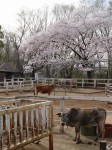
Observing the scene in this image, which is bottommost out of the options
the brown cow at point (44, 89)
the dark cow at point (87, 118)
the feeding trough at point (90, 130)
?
the feeding trough at point (90, 130)

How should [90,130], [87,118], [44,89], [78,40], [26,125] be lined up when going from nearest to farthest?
[26,125]
[87,118]
[90,130]
[44,89]
[78,40]

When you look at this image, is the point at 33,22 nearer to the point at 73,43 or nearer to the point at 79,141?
the point at 73,43

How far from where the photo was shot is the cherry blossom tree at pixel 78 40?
101ft

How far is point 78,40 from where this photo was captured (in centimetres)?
3197

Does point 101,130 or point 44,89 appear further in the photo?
point 44,89

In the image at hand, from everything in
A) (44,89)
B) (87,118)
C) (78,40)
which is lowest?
(87,118)

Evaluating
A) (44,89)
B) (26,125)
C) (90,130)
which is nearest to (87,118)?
(90,130)

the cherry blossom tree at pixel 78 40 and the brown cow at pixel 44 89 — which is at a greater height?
the cherry blossom tree at pixel 78 40

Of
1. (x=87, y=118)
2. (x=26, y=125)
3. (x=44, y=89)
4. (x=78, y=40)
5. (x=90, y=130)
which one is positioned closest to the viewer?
(x=26, y=125)

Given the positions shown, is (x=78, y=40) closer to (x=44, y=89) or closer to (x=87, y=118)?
(x=44, y=89)

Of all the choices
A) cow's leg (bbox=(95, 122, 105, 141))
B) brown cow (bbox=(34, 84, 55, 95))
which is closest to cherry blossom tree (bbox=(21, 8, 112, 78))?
brown cow (bbox=(34, 84, 55, 95))

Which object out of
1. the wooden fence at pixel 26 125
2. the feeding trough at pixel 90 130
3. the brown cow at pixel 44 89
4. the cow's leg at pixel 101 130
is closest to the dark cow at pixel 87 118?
the cow's leg at pixel 101 130

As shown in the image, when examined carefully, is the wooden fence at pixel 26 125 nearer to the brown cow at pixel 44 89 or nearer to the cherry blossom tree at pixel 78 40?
the brown cow at pixel 44 89

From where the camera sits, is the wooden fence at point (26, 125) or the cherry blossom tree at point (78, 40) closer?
the wooden fence at point (26, 125)
